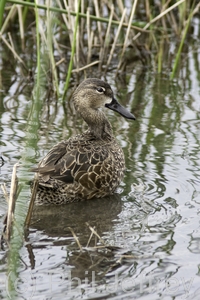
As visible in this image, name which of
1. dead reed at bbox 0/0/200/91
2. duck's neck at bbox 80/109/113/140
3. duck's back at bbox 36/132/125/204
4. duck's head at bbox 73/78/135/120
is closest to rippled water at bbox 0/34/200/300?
duck's back at bbox 36/132/125/204

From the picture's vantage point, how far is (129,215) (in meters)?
5.21

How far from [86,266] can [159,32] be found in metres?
7.22

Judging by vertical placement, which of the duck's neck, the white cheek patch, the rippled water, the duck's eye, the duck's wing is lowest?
the rippled water

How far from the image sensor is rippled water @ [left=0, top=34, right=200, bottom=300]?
3.94m

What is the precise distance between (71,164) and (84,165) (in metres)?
0.12

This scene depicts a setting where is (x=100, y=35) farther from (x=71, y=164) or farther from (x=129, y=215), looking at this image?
(x=129, y=215)

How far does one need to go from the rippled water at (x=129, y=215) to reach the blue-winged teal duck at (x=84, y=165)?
0.41 ft

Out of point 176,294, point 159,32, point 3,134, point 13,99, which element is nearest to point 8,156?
point 3,134

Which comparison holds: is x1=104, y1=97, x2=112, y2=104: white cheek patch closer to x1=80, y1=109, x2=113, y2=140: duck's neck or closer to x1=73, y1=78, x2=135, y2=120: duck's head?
x1=73, y1=78, x2=135, y2=120: duck's head

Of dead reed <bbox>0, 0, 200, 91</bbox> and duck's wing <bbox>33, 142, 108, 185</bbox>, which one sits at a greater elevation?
dead reed <bbox>0, 0, 200, 91</bbox>

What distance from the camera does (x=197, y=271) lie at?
4168mm

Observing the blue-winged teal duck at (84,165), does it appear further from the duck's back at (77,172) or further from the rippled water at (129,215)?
the rippled water at (129,215)

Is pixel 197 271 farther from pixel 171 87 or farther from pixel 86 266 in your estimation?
pixel 171 87

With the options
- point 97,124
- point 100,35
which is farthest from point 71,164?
point 100,35
